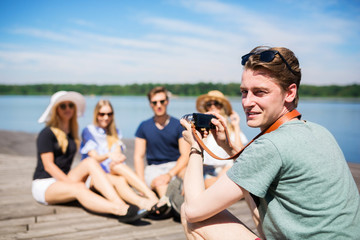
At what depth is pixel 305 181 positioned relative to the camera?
4.82 feet

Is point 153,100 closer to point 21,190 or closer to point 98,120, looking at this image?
point 98,120

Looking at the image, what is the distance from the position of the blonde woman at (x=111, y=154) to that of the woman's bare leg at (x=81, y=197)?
272 mm

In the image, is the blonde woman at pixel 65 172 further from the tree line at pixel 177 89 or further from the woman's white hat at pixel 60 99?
the tree line at pixel 177 89

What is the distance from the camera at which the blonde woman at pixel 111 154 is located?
150 inches

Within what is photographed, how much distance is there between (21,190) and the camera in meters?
4.84

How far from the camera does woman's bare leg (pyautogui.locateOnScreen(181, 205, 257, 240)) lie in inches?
72.5

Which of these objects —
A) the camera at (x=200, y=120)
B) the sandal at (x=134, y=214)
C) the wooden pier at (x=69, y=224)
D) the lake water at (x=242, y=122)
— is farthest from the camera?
the lake water at (x=242, y=122)

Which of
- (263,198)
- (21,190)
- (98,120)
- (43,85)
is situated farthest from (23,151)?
(43,85)

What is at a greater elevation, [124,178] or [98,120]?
[98,120]

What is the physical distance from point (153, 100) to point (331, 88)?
75.2 meters

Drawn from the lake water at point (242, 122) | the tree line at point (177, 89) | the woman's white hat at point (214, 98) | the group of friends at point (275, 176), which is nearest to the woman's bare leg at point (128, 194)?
the group of friends at point (275, 176)

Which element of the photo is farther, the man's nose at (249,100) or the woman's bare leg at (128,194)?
the woman's bare leg at (128,194)

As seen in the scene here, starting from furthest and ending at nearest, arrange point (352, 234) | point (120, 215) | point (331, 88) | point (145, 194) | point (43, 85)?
point (43, 85) < point (331, 88) < point (145, 194) < point (120, 215) < point (352, 234)

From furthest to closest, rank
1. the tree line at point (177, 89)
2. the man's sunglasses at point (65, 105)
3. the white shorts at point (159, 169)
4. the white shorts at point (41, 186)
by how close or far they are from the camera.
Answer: the tree line at point (177, 89)
the white shorts at point (159, 169)
the man's sunglasses at point (65, 105)
the white shorts at point (41, 186)
